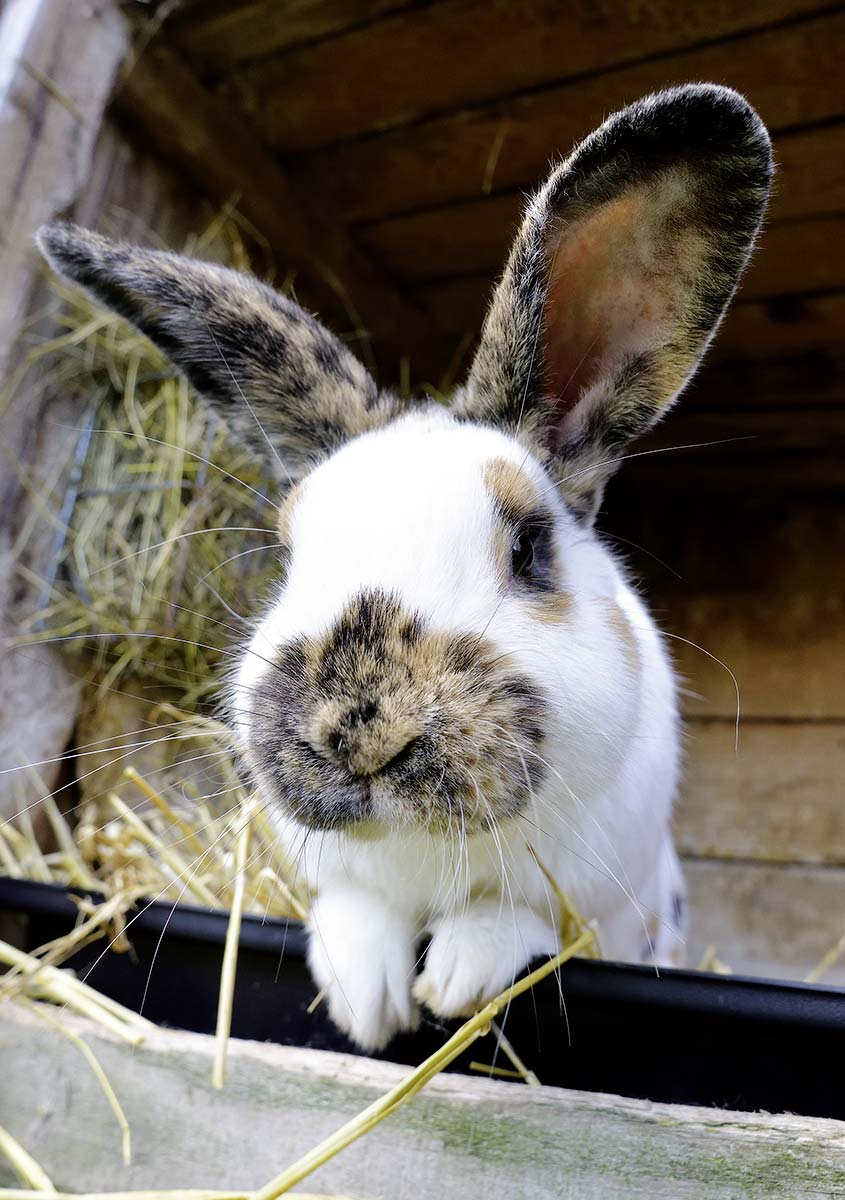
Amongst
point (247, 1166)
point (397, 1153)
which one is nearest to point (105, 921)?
point (247, 1166)

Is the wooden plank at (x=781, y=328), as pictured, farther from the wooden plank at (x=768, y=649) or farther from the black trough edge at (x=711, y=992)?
the black trough edge at (x=711, y=992)

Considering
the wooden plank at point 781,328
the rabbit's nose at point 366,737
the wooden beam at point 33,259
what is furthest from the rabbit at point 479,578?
the wooden plank at point 781,328

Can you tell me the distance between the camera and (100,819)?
2240 millimetres

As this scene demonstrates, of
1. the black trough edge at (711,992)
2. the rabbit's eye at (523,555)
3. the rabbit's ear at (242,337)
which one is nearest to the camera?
the black trough edge at (711,992)

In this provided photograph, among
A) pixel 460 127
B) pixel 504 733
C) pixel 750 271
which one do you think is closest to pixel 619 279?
pixel 504 733

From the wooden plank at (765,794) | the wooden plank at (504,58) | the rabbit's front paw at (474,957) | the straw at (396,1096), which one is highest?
the wooden plank at (504,58)

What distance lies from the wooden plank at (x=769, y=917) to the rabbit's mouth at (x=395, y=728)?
2.10 meters

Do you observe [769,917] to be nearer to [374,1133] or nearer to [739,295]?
[739,295]

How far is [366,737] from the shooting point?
97 cm

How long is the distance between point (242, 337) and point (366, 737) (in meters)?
0.81

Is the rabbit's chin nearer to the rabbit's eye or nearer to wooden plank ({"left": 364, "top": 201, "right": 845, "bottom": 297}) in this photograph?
the rabbit's eye

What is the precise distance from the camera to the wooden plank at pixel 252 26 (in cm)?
207

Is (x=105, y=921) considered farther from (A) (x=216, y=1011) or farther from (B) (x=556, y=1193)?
(B) (x=556, y=1193)

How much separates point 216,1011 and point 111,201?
1786 millimetres
